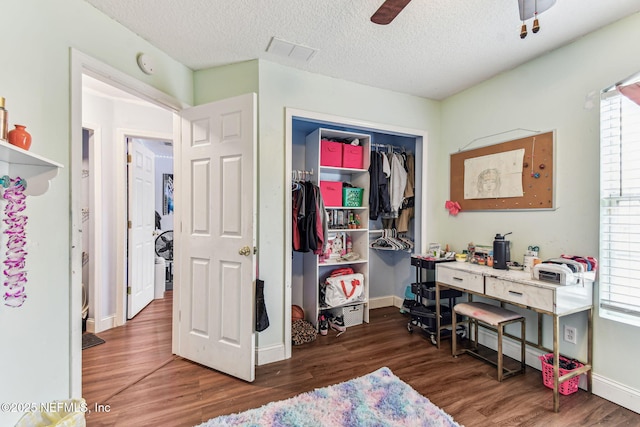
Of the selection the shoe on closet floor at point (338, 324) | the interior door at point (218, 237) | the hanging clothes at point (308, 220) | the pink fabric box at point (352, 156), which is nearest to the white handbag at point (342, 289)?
the shoe on closet floor at point (338, 324)

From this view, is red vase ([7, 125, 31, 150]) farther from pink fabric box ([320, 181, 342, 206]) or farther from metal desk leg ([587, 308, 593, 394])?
metal desk leg ([587, 308, 593, 394])

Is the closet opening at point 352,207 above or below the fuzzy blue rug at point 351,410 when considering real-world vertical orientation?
above

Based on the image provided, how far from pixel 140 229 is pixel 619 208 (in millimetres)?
4510

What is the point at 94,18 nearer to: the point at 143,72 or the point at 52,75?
the point at 143,72

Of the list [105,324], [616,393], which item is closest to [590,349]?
[616,393]

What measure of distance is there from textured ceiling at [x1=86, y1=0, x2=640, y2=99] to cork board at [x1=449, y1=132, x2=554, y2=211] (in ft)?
2.34

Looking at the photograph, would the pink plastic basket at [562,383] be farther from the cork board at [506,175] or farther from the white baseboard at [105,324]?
the white baseboard at [105,324]

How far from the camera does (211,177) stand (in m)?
2.20

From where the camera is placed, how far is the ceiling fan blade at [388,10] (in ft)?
3.85

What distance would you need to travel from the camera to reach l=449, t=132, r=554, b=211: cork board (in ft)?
7.27

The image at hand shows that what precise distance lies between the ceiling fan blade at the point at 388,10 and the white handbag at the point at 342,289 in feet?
7.50

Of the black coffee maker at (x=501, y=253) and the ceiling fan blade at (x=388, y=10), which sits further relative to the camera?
the black coffee maker at (x=501, y=253)

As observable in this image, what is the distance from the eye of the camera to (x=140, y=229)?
3.44m

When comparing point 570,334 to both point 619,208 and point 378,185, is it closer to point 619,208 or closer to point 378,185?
point 619,208
